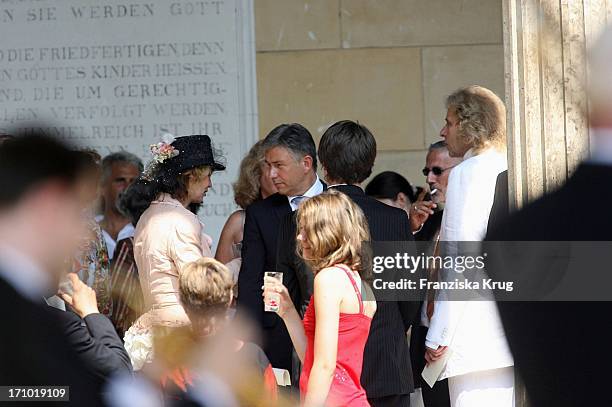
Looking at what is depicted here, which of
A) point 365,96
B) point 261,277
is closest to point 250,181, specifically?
point 261,277

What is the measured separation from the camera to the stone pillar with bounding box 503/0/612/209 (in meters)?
4.48

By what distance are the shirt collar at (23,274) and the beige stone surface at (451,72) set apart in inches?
234

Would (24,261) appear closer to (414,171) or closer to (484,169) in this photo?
(484,169)

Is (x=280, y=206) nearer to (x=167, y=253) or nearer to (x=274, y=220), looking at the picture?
(x=274, y=220)

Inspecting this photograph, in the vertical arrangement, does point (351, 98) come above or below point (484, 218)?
above

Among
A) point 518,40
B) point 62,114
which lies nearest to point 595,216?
point 518,40

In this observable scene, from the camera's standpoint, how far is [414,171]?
26.4 ft

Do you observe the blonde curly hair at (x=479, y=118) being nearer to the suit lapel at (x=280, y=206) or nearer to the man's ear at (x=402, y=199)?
the suit lapel at (x=280, y=206)

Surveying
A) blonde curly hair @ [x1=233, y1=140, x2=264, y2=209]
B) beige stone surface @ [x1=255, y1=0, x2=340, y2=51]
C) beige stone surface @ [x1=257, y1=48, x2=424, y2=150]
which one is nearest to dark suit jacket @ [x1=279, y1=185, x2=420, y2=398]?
blonde curly hair @ [x1=233, y1=140, x2=264, y2=209]

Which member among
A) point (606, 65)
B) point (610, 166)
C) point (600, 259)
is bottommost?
point (600, 259)

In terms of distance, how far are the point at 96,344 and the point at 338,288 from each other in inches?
56.0

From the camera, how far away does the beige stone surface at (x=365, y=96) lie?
317 inches

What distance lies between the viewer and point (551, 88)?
4.52m

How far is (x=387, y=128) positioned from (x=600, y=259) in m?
5.43
